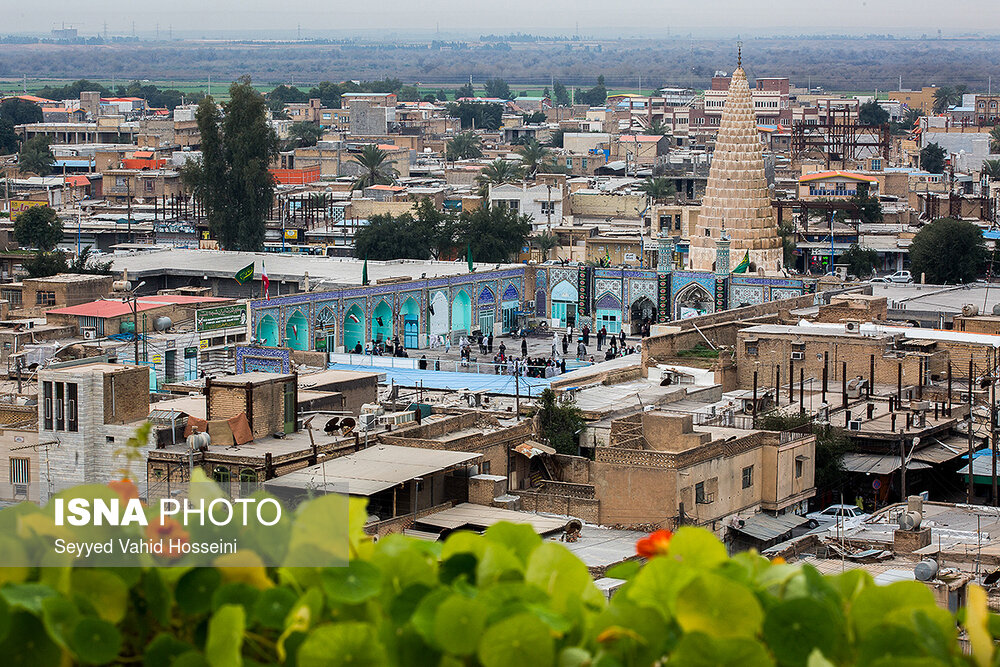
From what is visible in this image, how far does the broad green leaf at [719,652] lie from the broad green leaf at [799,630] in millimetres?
118

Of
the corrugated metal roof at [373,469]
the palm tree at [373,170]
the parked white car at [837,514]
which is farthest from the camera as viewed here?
the palm tree at [373,170]

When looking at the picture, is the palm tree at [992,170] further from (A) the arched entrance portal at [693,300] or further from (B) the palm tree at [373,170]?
(A) the arched entrance portal at [693,300]

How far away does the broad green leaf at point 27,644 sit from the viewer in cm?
472

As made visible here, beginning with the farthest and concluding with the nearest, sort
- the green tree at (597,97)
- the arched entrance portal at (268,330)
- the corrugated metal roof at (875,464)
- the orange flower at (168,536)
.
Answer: the green tree at (597,97)
the arched entrance portal at (268,330)
the corrugated metal roof at (875,464)
the orange flower at (168,536)

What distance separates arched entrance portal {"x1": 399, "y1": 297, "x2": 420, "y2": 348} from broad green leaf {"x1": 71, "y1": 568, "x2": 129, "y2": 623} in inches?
1248

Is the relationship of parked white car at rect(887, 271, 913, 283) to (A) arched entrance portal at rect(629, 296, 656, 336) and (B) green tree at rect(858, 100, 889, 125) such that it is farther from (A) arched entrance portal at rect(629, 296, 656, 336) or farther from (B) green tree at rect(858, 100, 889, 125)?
(B) green tree at rect(858, 100, 889, 125)

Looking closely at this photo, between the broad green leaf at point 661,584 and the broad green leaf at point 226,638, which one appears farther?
the broad green leaf at point 661,584

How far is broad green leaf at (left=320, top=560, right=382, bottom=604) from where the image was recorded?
4930 millimetres

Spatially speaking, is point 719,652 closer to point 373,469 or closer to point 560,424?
point 373,469

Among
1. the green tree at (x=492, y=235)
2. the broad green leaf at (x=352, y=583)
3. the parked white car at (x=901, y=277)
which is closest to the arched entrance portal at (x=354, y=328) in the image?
the green tree at (x=492, y=235)

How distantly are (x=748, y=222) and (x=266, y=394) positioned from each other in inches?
927

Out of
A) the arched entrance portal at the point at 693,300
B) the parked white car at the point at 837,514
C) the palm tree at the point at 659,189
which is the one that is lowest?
the parked white car at the point at 837,514

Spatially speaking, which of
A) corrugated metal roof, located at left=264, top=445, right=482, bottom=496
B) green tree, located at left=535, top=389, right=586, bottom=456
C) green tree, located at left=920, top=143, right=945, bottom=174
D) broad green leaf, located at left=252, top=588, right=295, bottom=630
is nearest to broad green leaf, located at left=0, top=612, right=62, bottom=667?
broad green leaf, located at left=252, top=588, right=295, bottom=630

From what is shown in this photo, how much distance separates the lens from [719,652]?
15.1 ft
